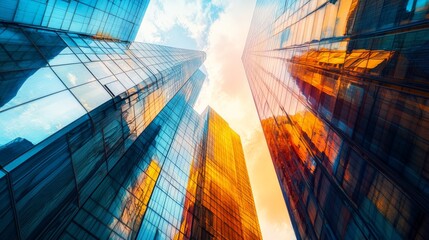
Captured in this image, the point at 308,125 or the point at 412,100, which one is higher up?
the point at 412,100

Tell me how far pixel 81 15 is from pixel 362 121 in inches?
958

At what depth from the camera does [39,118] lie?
1021 cm

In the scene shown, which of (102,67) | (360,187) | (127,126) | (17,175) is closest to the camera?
(17,175)

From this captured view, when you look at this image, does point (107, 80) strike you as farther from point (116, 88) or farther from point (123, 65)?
point (123, 65)

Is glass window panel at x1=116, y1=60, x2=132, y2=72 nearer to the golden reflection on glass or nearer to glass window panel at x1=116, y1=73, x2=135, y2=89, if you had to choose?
glass window panel at x1=116, y1=73, x2=135, y2=89

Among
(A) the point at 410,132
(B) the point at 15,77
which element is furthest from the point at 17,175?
(A) the point at 410,132

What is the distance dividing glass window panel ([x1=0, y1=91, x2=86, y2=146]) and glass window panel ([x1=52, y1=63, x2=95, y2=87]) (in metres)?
1.28

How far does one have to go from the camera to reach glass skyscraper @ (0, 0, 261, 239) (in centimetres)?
941

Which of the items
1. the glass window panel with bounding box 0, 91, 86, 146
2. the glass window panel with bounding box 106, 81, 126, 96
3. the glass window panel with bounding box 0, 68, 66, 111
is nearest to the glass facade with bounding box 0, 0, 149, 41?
the glass window panel with bounding box 0, 68, 66, 111

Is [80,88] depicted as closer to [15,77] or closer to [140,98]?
[15,77]

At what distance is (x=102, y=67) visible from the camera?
64.5ft

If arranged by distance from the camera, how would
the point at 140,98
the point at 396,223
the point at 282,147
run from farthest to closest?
1. the point at 282,147
2. the point at 140,98
3. the point at 396,223

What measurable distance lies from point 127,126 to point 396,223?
1851 centimetres

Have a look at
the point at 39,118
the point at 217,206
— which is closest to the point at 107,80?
the point at 39,118
